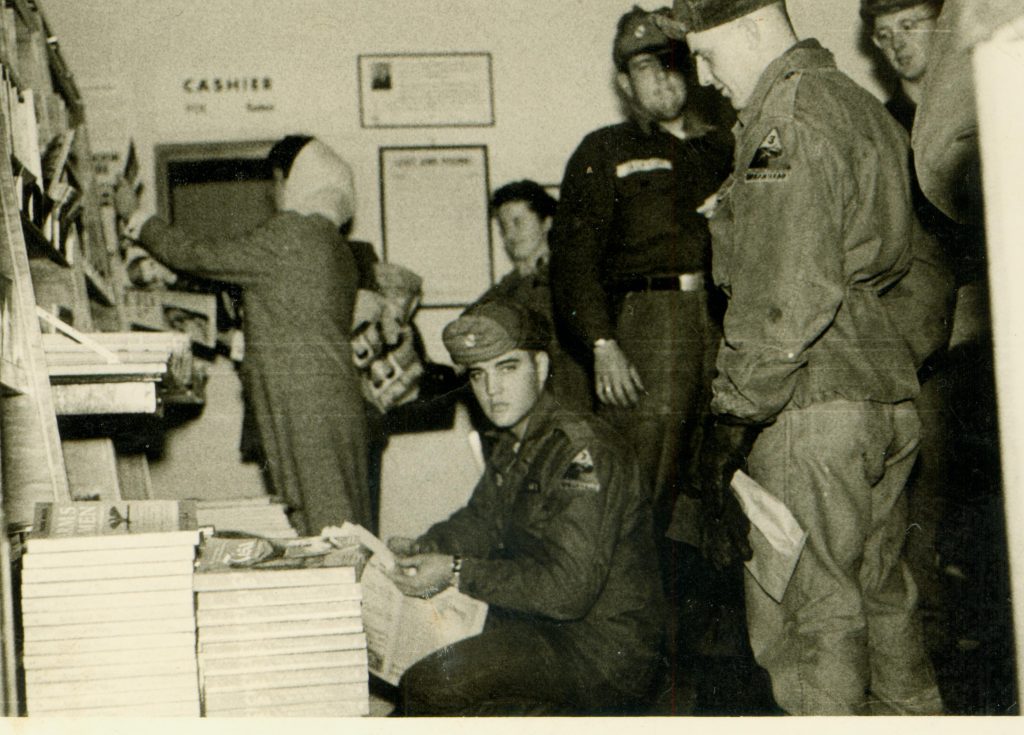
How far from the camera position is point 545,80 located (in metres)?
3.77

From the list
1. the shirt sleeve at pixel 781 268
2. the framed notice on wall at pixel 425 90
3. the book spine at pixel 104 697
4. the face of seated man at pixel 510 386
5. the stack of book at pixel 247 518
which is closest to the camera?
the book spine at pixel 104 697

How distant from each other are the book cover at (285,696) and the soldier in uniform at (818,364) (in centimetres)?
71

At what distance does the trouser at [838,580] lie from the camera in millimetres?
→ 1765

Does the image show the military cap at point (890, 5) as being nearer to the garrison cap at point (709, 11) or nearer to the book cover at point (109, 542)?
the garrison cap at point (709, 11)

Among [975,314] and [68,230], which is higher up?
[68,230]

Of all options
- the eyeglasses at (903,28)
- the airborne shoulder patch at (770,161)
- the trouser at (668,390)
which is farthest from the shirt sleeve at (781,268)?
the eyeglasses at (903,28)

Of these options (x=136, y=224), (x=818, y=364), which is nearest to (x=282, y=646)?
(x=818, y=364)

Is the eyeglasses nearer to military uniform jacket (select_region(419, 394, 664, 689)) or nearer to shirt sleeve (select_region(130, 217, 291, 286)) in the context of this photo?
military uniform jacket (select_region(419, 394, 664, 689))

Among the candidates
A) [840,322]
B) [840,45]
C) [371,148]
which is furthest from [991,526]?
[371,148]

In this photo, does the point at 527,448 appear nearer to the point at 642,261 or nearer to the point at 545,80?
the point at 642,261

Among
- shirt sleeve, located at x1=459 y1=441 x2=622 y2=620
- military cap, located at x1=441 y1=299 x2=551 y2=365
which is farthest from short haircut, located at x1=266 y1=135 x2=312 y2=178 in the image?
shirt sleeve, located at x1=459 y1=441 x2=622 y2=620

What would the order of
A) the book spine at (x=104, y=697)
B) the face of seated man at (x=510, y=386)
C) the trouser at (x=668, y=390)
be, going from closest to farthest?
the book spine at (x=104, y=697) → the face of seated man at (x=510, y=386) → the trouser at (x=668, y=390)

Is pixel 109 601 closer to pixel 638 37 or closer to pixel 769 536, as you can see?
pixel 769 536

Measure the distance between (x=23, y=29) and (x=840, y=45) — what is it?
2.61 m
